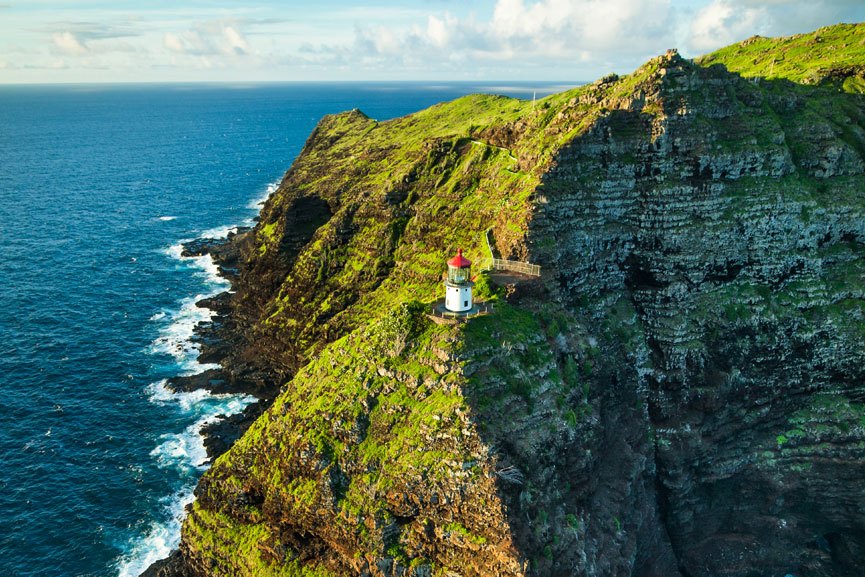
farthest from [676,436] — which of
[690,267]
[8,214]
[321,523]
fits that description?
[8,214]

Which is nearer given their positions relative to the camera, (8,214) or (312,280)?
(312,280)

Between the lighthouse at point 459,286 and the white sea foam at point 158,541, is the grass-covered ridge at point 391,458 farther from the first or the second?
the white sea foam at point 158,541

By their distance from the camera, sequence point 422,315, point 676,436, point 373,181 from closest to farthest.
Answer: point 422,315 → point 676,436 → point 373,181

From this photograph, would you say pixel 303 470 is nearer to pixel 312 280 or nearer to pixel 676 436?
pixel 676 436

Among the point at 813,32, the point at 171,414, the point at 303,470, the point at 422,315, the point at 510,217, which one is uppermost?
the point at 813,32

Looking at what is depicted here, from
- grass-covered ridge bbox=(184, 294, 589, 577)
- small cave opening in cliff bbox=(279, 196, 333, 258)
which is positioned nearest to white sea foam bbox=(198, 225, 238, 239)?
small cave opening in cliff bbox=(279, 196, 333, 258)

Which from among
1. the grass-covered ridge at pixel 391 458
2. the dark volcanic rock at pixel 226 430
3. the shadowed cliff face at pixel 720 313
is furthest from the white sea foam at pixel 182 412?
the shadowed cliff face at pixel 720 313

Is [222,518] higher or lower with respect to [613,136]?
lower
